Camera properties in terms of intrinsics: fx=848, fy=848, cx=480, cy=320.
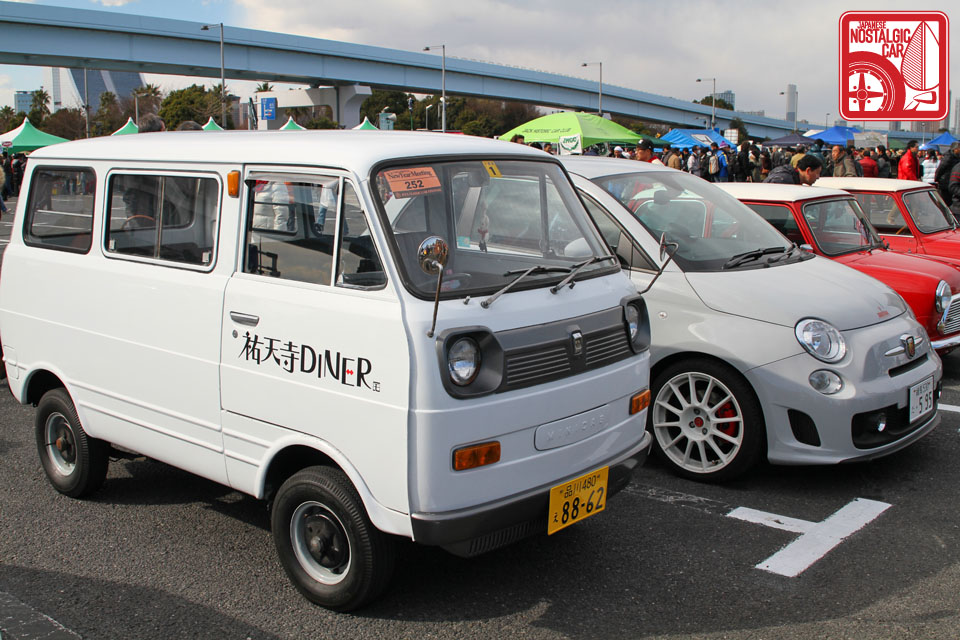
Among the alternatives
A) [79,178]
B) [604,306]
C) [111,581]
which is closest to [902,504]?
[604,306]

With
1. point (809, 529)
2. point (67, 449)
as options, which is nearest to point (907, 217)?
point (809, 529)

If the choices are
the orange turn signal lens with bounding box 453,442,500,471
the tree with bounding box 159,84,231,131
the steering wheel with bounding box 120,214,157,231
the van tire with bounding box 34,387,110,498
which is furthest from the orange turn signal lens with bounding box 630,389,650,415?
the tree with bounding box 159,84,231,131

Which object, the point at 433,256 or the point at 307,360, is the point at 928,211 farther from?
the point at 307,360

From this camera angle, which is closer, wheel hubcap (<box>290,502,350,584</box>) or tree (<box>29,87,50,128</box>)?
wheel hubcap (<box>290,502,350,584</box>)

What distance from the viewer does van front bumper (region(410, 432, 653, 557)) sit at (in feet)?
9.97

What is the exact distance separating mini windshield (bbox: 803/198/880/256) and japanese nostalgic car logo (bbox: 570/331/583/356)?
168 inches

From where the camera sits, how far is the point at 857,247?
23.3ft

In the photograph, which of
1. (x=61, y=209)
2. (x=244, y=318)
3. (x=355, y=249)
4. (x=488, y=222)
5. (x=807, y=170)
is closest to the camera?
(x=355, y=249)

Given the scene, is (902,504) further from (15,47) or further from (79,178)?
(15,47)

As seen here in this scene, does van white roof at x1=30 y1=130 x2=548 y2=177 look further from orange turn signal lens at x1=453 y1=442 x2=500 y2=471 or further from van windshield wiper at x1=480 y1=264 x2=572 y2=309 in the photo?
orange turn signal lens at x1=453 y1=442 x2=500 y2=471

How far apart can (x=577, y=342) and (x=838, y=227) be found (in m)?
4.69

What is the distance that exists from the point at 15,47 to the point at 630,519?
45.8 m

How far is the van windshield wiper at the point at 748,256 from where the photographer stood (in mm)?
5141

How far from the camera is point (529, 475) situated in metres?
3.28
